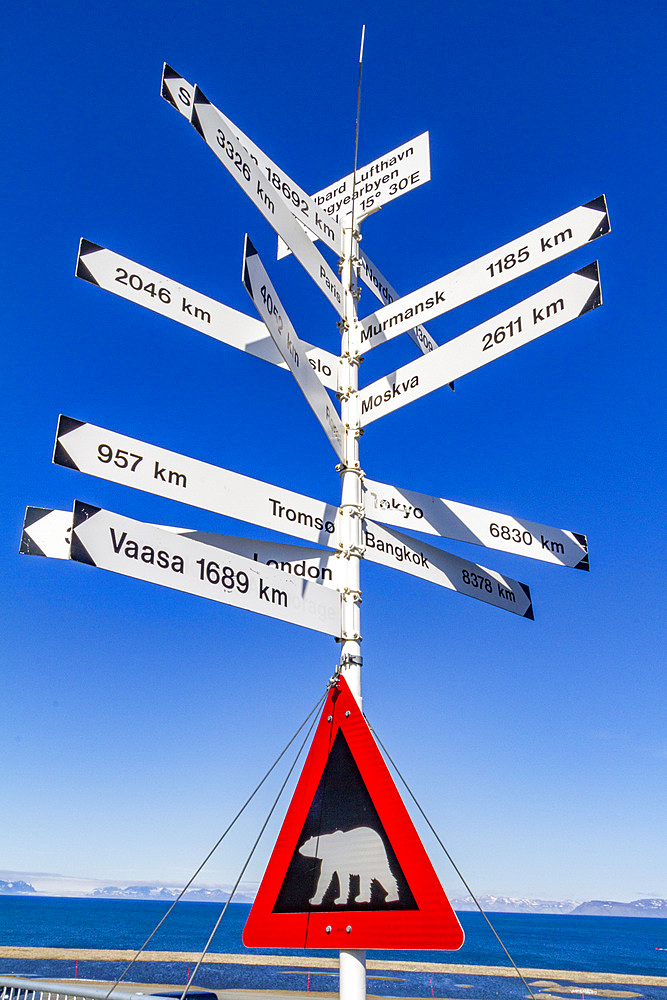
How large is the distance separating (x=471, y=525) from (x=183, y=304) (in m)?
2.06

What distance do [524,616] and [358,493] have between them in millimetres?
1365

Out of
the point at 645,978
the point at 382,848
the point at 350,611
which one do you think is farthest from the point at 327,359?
the point at 645,978

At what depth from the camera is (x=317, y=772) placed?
116 inches

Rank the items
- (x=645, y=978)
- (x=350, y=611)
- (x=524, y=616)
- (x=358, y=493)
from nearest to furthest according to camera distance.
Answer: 1. (x=350, y=611)
2. (x=358, y=493)
3. (x=524, y=616)
4. (x=645, y=978)

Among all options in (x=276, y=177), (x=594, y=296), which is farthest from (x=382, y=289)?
(x=594, y=296)

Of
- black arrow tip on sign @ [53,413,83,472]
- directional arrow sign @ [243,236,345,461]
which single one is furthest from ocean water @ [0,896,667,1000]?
black arrow tip on sign @ [53,413,83,472]

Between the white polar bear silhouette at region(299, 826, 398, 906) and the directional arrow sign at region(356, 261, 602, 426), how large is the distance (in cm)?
220

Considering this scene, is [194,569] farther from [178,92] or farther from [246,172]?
[178,92]

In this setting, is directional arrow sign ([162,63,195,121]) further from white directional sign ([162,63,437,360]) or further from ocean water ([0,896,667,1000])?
ocean water ([0,896,667,1000])

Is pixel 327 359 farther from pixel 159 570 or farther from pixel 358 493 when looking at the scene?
pixel 159 570

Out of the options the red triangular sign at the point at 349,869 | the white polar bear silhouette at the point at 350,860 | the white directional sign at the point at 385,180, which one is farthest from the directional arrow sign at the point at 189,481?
the white directional sign at the point at 385,180

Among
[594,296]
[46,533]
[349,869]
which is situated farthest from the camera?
[594,296]

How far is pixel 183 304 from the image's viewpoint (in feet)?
12.8

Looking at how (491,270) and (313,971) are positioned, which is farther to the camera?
(313,971)
